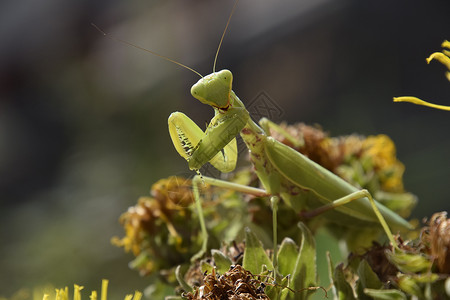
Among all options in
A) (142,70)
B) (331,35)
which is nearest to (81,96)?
(142,70)

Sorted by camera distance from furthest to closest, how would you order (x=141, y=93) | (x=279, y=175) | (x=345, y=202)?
(x=141, y=93)
(x=279, y=175)
(x=345, y=202)

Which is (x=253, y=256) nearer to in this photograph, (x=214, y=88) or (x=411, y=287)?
(x=411, y=287)

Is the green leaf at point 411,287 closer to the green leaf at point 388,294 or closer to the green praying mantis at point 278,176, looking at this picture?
the green leaf at point 388,294

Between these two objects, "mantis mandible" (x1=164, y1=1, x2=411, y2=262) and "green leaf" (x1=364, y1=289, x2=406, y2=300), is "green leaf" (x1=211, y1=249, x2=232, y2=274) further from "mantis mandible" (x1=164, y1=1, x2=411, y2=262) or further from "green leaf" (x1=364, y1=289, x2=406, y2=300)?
"green leaf" (x1=364, y1=289, x2=406, y2=300)

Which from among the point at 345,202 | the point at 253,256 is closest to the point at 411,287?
the point at 253,256

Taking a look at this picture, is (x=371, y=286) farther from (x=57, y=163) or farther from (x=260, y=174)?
(x=57, y=163)

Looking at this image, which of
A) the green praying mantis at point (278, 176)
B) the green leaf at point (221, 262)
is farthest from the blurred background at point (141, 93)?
the green leaf at point (221, 262)
